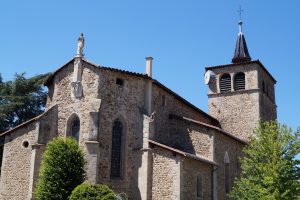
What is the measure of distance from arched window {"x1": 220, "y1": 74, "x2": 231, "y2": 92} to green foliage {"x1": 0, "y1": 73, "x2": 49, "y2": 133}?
54.9 ft

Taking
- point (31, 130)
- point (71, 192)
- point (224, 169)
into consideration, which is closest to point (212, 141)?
point (224, 169)

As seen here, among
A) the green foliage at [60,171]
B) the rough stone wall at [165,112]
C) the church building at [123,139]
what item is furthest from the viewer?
the rough stone wall at [165,112]

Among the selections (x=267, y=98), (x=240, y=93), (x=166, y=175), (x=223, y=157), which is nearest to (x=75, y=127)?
(x=166, y=175)

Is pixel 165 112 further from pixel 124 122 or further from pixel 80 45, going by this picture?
pixel 80 45

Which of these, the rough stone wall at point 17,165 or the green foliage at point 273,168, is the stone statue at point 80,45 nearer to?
the rough stone wall at point 17,165

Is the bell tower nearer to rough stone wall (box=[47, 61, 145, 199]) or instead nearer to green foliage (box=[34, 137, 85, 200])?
rough stone wall (box=[47, 61, 145, 199])

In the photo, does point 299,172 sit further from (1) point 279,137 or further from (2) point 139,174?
(2) point 139,174

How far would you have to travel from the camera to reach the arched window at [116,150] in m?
22.7

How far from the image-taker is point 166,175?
21781 mm

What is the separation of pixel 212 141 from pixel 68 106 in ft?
29.7

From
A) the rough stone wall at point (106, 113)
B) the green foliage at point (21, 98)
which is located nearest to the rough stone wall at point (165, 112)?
the rough stone wall at point (106, 113)

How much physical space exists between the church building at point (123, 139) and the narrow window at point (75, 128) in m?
0.06

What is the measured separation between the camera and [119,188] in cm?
2244

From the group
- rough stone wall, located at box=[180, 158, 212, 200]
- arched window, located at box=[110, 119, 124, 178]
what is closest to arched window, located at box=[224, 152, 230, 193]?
rough stone wall, located at box=[180, 158, 212, 200]
